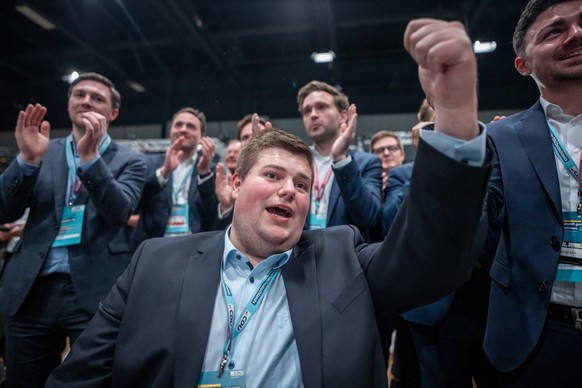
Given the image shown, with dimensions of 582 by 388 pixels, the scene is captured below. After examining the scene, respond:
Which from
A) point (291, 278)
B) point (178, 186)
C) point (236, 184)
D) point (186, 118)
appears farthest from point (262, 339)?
point (186, 118)

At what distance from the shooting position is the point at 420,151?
81cm

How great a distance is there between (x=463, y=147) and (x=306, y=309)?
65cm

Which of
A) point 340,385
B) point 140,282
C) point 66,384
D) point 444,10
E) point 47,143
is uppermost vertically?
point 444,10

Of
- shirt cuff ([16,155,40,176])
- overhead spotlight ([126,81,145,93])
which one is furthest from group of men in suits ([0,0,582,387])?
overhead spotlight ([126,81,145,93])

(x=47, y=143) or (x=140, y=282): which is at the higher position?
(x=47, y=143)

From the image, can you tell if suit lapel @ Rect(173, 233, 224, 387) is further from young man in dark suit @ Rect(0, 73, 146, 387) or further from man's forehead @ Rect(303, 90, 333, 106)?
man's forehead @ Rect(303, 90, 333, 106)

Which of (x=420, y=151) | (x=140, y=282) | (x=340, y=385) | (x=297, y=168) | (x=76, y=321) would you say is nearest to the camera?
(x=420, y=151)

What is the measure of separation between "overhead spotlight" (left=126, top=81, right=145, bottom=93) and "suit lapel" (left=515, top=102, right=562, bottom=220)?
10.9 meters

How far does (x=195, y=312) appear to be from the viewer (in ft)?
3.44

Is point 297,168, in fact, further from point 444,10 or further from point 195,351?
point 444,10

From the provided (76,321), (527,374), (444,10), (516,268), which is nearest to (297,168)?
(516,268)

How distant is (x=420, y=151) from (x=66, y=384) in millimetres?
1317

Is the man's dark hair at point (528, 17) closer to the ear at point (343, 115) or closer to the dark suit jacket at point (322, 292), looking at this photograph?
the dark suit jacket at point (322, 292)

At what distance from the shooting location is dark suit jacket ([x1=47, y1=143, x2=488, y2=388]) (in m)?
0.80
